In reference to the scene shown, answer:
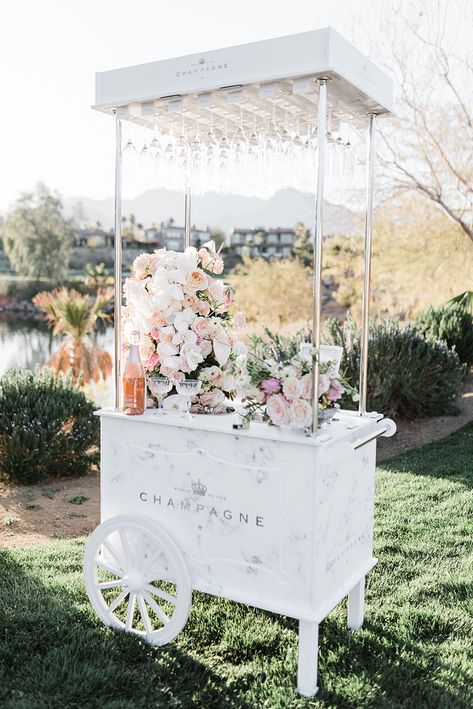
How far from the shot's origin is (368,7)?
11.5m

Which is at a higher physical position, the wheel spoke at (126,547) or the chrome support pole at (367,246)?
the chrome support pole at (367,246)

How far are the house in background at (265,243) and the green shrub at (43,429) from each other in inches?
533

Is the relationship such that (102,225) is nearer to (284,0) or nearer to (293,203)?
(293,203)

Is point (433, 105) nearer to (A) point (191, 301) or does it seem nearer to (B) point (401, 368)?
(B) point (401, 368)

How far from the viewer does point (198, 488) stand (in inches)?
95.3

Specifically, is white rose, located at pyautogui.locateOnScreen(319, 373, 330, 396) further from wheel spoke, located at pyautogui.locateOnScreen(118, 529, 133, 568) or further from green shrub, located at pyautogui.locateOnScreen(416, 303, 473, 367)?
green shrub, located at pyautogui.locateOnScreen(416, 303, 473, 367)

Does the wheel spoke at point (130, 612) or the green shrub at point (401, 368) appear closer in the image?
the wheel spoke at point (130, 612)

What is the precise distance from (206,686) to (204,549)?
434mm

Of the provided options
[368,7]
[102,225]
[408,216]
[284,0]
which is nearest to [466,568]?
[408,216]

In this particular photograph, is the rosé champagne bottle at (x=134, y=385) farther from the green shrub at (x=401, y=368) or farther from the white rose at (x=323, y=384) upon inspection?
the green shrub at (x=401, y=368)

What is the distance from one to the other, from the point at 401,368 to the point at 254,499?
468 cm

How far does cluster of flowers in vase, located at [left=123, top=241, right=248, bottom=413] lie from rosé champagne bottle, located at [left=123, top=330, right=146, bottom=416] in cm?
10

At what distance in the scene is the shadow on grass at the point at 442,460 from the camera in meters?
5.26

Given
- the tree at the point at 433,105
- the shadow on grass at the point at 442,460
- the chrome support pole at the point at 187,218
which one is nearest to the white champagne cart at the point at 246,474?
the chrome support pole at the point at 187,218
